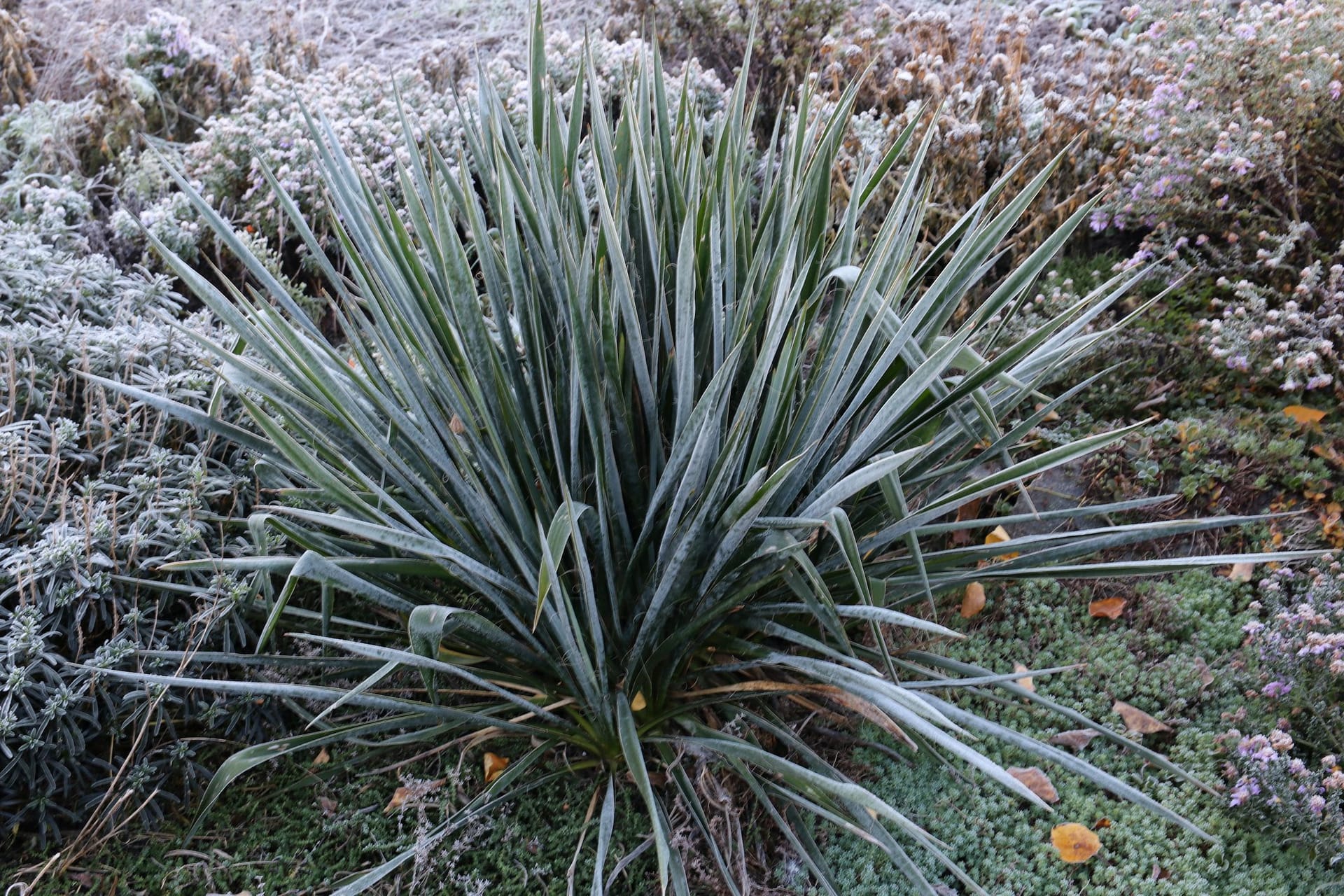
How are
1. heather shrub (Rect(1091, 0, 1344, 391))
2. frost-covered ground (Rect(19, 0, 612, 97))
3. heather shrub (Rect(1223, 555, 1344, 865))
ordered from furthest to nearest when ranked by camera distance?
frost-covered ground (Rect(19, 0, 612, 97)) < heather shrub (Rect(1091, 0, 1344, 391)) < heather shrub (Rect(1223, 555, 1344, 865))

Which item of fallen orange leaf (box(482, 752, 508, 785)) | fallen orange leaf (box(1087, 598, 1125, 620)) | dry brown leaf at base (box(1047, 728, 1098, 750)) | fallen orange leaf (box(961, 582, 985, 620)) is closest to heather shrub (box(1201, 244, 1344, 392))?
fallen orange leaf (box(1087, 598, 1125, 620))

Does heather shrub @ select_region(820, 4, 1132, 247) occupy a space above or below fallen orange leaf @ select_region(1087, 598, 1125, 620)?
above

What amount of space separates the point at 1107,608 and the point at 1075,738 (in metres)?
0.46

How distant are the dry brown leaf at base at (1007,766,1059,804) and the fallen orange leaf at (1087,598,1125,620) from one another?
0.56 meters

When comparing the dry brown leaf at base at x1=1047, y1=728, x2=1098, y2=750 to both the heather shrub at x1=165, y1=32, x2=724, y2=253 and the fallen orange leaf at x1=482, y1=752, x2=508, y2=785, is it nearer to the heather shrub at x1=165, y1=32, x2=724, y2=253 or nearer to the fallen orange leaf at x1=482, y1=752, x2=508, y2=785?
the fallen orange leaf at x1=482, y1=752, x2=508, y2=785

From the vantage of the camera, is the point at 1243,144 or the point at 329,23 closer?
the point at 1243,144

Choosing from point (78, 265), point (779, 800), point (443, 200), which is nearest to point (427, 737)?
point (779, 800)

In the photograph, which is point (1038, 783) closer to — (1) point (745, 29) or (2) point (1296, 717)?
(2) point (1296, 717)

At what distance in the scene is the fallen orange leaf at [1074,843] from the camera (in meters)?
2.08

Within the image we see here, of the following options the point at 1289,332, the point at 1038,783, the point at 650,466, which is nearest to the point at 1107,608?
the point at 1038,783

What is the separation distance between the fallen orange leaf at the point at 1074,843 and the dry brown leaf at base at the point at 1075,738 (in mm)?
221

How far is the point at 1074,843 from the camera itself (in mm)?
2098

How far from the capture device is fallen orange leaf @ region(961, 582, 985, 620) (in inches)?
104

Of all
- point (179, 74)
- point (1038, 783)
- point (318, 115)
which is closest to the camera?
point (1038, 783)
